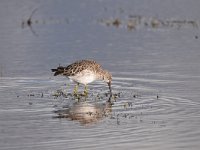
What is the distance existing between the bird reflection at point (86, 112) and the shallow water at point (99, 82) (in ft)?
0.07

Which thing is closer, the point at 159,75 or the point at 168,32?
the point at 159,75

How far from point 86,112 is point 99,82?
4287 mm

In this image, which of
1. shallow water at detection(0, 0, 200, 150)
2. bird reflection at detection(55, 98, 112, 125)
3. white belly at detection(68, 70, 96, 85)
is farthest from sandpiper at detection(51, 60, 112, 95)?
bird reflection at detection(55, 98, 112, 125)

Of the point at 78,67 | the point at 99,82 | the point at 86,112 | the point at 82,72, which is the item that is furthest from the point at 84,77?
the point at 99,82

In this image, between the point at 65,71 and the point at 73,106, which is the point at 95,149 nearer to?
the point at 73,106

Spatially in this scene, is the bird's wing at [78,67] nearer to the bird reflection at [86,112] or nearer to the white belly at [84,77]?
the white belly at [84,77]

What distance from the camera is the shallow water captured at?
522 inches

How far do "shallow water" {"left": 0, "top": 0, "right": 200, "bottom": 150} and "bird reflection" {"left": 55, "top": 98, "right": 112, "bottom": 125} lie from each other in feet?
0.07

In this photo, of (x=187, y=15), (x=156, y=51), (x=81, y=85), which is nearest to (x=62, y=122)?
(x=81, y=85)

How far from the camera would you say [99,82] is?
19703mm

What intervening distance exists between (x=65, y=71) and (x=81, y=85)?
1.96 m

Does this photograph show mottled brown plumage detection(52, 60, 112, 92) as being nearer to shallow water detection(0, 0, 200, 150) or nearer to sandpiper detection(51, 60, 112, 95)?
sandpiper detection(51, 60, 112, 95)

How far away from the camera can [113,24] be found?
30.2 meters

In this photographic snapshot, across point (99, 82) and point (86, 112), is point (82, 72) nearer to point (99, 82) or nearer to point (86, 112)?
point (86, 112)
